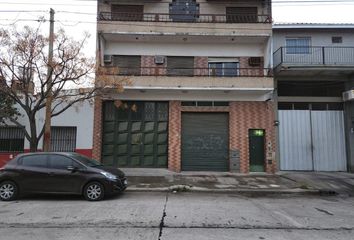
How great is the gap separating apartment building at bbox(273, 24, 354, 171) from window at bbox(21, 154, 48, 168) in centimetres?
1230

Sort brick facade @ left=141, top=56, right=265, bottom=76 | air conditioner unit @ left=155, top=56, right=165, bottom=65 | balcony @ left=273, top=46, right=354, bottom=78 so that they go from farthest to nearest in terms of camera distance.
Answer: air conditioner unit @ left=155, top=56, right=165, bottom=65 < brick facade @ left=141, top=56, right=265, bottom=76 < balcony @ left=273, top=46, right=354, bottom=78

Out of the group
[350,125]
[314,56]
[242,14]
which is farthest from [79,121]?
[350,125]

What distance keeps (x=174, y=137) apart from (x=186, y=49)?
5.15 metres

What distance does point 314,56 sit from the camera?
709 inches

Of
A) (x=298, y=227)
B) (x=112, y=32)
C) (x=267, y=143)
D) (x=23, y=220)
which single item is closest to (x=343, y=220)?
(x=298, y=227)

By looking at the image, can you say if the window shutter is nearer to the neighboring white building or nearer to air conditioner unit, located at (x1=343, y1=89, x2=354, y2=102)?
the neighboring white building

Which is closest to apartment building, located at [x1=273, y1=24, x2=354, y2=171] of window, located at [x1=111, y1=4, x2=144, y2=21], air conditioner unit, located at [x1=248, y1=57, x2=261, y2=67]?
air conditioner unit, located at [x1=248, y1=57, x2=261, y2=67]

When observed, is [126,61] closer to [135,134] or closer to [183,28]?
[183,28]

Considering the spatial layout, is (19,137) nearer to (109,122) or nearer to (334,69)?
(109,122)

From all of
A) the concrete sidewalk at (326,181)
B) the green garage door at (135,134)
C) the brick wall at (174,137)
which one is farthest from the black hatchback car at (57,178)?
the concrete sidewalk at (326,181)

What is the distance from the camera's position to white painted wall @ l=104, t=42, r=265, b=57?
18266mm

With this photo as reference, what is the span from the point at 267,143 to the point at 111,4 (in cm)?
1201

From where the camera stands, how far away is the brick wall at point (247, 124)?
1734cm

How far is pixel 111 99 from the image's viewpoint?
57.4 ft
